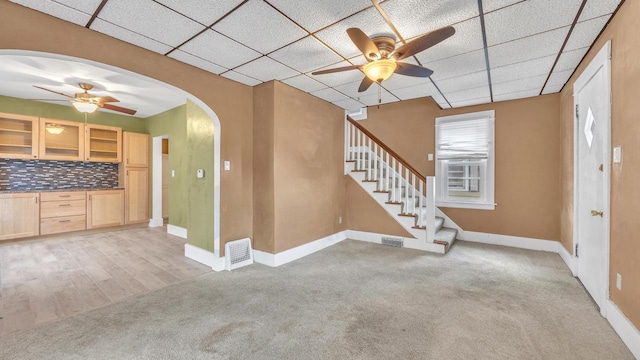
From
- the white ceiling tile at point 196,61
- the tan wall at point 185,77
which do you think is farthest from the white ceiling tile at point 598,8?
the tan wall at point 185,77

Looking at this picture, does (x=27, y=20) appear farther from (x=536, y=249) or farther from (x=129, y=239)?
(x=536, y=249)

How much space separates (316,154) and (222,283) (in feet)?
8.38

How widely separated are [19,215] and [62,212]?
0.60 metres

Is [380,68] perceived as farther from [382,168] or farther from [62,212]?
[62,212]

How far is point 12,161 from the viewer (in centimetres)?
530

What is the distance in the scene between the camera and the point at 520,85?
13.1ft

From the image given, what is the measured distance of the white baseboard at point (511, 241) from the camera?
177 inches

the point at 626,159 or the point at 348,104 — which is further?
the point at 348,104

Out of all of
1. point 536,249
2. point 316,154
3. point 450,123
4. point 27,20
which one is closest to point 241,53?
point 27,20

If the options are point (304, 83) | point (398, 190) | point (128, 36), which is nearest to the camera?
point (128, 36)

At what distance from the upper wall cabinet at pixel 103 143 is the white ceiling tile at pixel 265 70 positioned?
492 cm

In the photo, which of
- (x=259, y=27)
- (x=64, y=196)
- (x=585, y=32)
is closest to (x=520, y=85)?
(x=585, y=32)

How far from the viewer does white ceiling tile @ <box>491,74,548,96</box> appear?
3.73 meters

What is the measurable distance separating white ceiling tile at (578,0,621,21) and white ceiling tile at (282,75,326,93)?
284 centimetres
